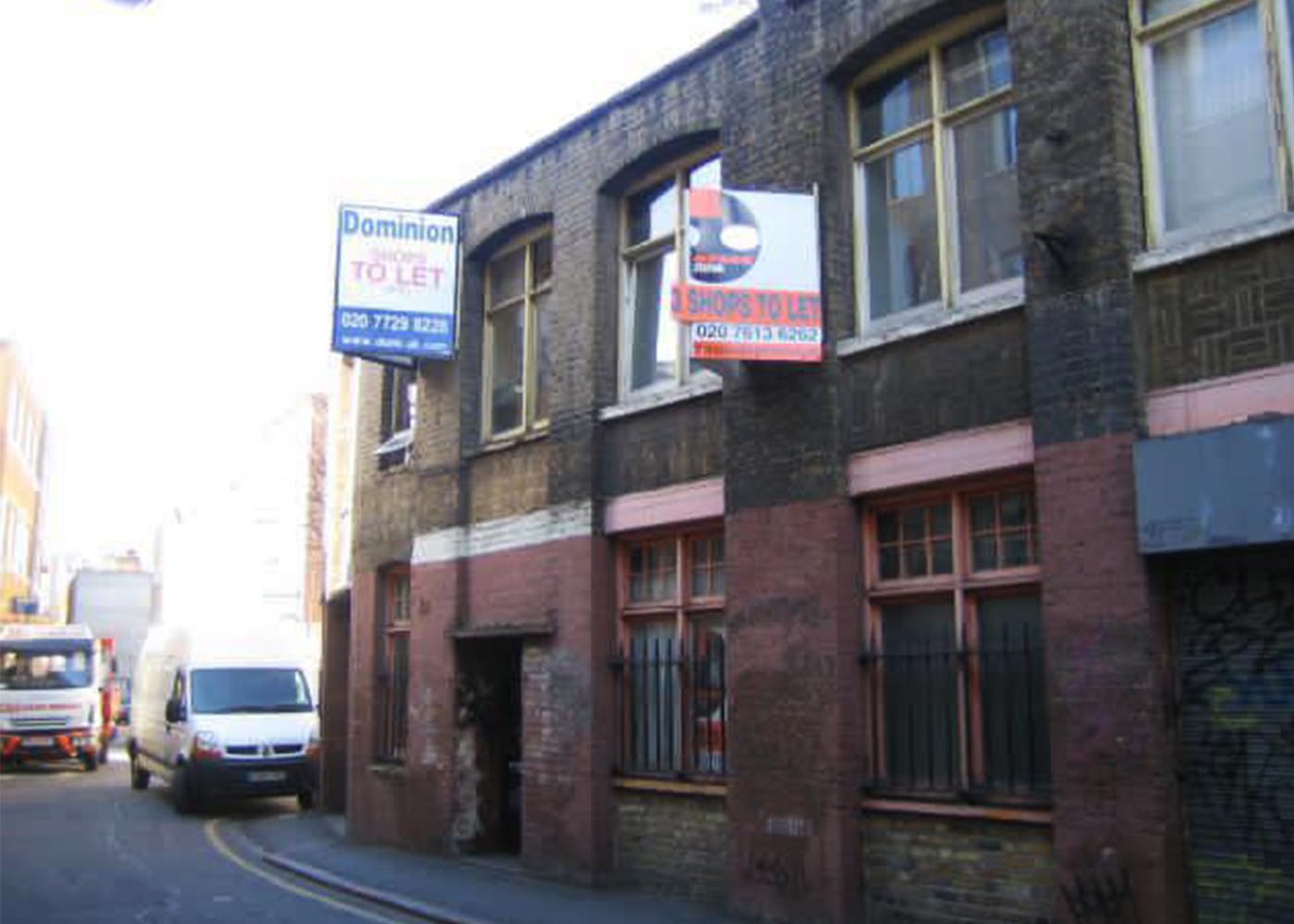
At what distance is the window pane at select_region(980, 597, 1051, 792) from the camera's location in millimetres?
8938

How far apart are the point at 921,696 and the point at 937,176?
3.90 meters

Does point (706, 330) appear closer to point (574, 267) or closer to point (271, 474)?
point (574, 267)

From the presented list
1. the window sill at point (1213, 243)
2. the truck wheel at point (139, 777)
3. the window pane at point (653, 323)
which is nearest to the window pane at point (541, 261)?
the window pane at point (653, 323)

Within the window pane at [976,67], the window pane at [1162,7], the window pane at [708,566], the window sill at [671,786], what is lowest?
the window sill at [671,786]

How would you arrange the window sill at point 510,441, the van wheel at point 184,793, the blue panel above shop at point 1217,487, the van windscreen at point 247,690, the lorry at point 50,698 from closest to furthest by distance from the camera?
the blue panel above shop at point 1217,487 < the window sill at point 510,441 < the van wheel at point 184,793 < the van windscreen at point 247,690 < the lorry at point 50,698

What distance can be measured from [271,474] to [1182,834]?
45.7 m

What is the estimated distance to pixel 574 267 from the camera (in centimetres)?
1369

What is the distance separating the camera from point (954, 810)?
9.23m

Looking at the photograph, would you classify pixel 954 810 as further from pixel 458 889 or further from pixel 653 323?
pixel 653 323

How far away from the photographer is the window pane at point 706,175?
12470 millimetres

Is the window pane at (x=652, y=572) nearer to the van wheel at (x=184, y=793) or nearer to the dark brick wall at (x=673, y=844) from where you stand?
the dark brick wall at (x=673, y=844)

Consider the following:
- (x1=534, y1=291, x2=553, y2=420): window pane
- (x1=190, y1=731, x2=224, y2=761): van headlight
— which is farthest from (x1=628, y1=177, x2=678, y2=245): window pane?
(x1=190, y1=731, x2=224, y2=761): van headlight

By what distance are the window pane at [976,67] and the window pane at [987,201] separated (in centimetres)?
22

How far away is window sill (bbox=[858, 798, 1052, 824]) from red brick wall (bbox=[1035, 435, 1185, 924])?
1.04 ft
